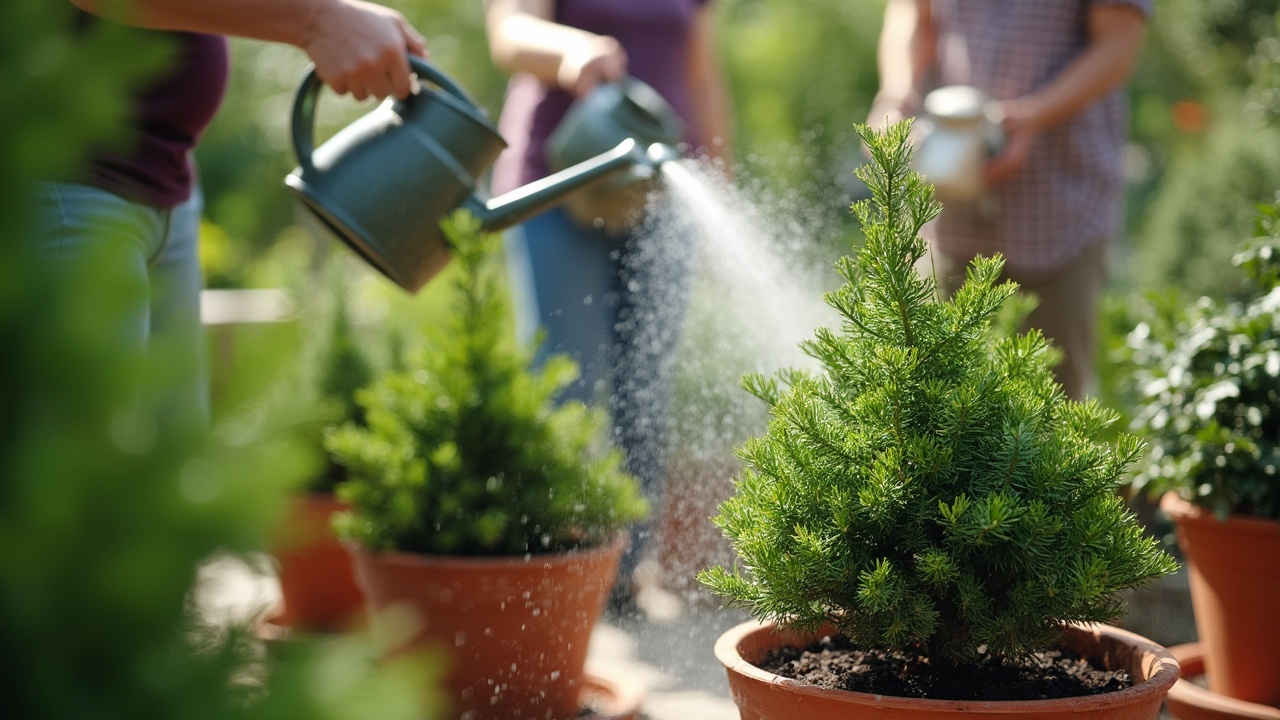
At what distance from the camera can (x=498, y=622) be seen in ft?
6.86

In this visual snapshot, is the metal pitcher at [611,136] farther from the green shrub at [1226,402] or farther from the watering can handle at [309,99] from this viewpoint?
the green shrub at [1226,402]

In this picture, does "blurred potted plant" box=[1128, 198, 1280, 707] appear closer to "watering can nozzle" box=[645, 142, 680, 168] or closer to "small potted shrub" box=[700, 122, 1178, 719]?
"small potted shrub" box=[700, 122, 1178, 719]

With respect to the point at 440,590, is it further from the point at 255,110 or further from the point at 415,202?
the point at 255,110

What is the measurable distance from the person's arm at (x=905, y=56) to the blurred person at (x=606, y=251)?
0.47m

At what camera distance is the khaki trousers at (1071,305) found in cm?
273

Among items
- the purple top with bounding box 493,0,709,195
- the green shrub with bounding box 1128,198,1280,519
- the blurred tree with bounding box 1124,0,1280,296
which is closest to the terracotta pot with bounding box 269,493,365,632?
the purple top with bounding box 493,0,709,195

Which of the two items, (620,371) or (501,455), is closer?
(501,455)

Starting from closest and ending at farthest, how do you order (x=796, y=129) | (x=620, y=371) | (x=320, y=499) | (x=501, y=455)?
(x=501, y=455), (x=320, y=499), (x=620, y=371), (x=796, y=129)

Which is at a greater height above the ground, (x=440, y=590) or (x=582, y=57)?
(x=582, y=57)

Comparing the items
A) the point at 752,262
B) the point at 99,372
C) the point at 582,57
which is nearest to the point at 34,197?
the point at 99,372

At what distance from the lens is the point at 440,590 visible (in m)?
2.10

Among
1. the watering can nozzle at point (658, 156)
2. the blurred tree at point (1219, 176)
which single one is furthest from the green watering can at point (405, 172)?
the blurred tree at point (1219, 176)

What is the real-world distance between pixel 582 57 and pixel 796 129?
1292 centimetres

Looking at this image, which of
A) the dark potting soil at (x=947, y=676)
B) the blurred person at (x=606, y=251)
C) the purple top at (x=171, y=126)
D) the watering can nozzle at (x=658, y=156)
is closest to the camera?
the dark potting soil at (x=947, y=676)
